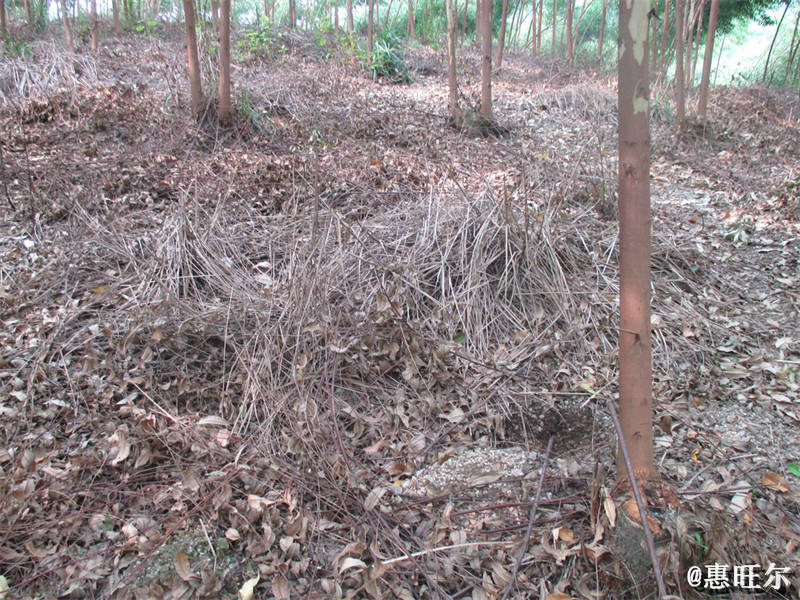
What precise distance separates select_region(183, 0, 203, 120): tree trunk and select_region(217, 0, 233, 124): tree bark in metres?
0.18

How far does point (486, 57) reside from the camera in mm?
5836

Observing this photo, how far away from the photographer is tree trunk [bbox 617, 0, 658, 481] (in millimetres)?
1432

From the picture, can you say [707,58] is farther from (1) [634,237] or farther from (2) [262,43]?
(2) [262,43]

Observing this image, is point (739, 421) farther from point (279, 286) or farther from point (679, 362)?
point (279, 286)

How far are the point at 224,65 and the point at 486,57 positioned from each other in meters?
2.68

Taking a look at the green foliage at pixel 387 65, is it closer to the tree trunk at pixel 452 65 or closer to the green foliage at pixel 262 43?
the green foliage at pixel 262 43

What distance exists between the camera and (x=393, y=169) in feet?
15.7

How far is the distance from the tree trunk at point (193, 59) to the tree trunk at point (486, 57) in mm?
2776

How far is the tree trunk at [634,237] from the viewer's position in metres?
1.43

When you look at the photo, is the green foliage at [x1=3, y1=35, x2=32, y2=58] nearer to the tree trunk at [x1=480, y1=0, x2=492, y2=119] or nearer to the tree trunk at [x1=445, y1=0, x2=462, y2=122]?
the tree trunk at [x1=445, y1=0, x2=462, y2=122]

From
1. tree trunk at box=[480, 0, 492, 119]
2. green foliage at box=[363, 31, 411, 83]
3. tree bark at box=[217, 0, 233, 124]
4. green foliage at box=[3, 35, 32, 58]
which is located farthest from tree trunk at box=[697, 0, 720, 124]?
green foliage at box=[3, 35, 32, 58]

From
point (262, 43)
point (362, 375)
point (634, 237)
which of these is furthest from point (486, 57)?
point (634, 237)

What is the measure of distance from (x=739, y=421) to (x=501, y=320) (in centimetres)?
122

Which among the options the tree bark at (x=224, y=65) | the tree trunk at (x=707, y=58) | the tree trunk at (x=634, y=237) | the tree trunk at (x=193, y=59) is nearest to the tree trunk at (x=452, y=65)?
the tree bark at (x=224, y=65)
